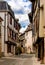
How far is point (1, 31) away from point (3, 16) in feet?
12.5

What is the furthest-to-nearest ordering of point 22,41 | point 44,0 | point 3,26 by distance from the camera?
1. point 22,41
2. point 3,26
3. point 44,0

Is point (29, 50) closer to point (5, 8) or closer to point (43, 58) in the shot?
point (5, 8)

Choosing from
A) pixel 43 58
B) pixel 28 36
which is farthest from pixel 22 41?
pixel 43 58

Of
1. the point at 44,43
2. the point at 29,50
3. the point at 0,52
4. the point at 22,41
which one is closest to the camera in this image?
the point at 44,43

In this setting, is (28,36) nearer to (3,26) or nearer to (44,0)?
(3,26)

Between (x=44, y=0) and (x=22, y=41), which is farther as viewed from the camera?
(x=22, y=41)

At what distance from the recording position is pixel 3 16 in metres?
53.4

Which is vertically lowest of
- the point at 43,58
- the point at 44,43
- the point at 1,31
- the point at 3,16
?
the point at 43,58

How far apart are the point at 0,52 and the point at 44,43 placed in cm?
2787

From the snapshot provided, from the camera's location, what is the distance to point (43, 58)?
75.3 feet

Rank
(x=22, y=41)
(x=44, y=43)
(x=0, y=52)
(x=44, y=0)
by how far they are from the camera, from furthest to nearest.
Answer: (x=22, y=41) → (x=0, y=52) → (x=44, y=43) → (x=44, y=0)

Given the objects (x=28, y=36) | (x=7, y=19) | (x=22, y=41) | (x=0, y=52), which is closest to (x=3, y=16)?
(x=7, y=19)

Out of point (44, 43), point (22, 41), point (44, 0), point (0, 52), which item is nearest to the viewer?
point (44, 0)

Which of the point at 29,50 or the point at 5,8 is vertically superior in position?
the point at 5,8
